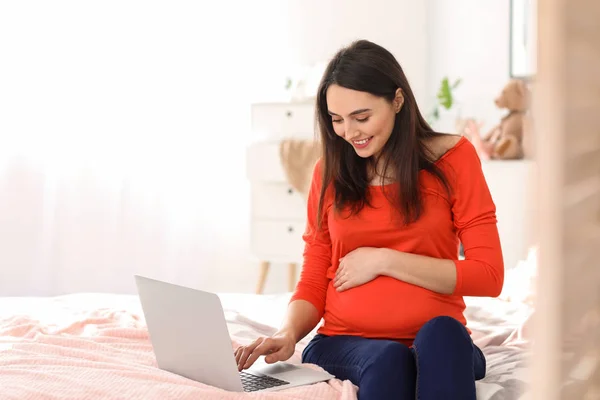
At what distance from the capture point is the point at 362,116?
159 centimetres

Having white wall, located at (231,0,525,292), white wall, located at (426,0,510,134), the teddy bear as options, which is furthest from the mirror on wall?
white wall, located at (231,0,525,292)

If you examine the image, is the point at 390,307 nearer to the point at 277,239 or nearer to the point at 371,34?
the point at 277,239

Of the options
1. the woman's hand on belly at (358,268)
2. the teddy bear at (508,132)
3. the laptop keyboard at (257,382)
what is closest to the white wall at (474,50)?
the teddy bear at (508,132)

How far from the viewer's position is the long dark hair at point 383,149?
158 centimetres

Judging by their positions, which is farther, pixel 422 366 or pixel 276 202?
pixel 276 202

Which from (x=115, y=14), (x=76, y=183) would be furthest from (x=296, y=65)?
(x=76, y=183)

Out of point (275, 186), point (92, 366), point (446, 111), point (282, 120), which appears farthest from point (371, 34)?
point (92, 366)

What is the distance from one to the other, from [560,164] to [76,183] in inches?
154

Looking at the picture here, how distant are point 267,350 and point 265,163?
230 cm

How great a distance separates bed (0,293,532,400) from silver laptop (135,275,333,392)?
3cm

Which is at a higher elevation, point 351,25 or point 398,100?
point 351,25

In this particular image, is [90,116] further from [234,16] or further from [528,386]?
[528,386]

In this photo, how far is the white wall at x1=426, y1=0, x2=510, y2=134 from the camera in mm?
3666

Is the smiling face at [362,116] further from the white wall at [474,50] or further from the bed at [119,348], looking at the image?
the white wall at [474,50]
